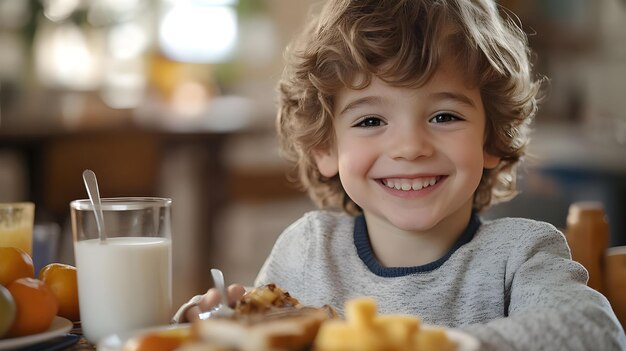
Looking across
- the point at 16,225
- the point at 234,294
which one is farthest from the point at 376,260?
the point at 16,225

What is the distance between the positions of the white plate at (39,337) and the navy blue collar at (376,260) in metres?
0.48

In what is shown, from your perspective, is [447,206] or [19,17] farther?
[19,17]

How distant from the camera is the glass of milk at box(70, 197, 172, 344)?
922 mm

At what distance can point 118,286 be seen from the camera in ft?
3.03

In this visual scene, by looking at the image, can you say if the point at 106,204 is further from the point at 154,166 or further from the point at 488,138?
the point at 154,166

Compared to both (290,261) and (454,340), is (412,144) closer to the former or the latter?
(290,261)

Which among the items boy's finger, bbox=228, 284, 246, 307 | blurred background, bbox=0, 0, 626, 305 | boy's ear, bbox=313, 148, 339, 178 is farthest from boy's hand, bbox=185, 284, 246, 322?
blurred background, bbox=0, 0, 626, 305

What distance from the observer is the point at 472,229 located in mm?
1269

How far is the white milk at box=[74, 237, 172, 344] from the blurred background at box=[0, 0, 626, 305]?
2.68 meters

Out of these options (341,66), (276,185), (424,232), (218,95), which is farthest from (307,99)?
(218,95)

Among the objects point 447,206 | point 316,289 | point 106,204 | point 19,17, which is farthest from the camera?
point 19,17

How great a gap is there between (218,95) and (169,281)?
14.3 feet

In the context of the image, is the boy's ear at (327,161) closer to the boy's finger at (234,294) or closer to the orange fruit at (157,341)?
the boy's finger at (234,294)

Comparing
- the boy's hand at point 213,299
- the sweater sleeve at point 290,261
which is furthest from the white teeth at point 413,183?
the boy's hand at point 213,299
